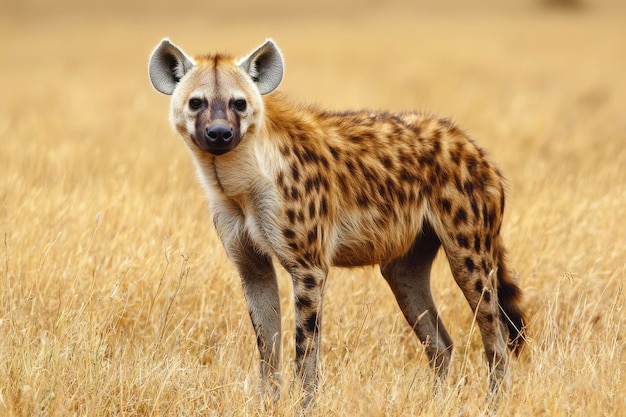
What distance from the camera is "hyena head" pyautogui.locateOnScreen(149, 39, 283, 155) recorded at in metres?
3.94

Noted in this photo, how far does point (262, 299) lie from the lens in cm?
436

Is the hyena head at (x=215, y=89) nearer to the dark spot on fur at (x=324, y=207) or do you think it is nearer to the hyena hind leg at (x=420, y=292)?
the dark spot on fur at (x=324, y=207)

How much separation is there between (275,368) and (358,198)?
896mm

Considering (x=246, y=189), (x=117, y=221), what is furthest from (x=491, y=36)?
(x=246, y=189)

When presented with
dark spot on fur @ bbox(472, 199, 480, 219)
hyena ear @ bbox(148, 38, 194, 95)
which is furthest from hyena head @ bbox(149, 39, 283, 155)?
dark spot on fur @ bbox(472, 199, 480, 219)

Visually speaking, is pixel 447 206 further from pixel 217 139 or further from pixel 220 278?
pixel 220 278

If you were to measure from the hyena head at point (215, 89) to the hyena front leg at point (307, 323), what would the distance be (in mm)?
669

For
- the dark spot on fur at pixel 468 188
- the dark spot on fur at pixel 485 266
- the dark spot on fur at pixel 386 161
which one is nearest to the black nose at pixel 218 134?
the dark spot on fur at pixel 386 161

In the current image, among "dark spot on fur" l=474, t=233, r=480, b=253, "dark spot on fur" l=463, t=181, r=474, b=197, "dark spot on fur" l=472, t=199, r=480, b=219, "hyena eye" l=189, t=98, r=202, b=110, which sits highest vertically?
"hyena eye" l=189, t=98, r=202, b=110

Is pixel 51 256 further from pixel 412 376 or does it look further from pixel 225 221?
pixel 412 376

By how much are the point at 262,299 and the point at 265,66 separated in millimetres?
1078

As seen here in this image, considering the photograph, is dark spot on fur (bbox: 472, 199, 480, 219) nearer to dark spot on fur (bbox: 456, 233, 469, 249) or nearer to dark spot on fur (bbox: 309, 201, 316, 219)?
dark spot on fur (bbox: 456, 233, 469, 249)

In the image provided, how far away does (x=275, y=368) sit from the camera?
4.30m

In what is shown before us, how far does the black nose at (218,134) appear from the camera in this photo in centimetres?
386
